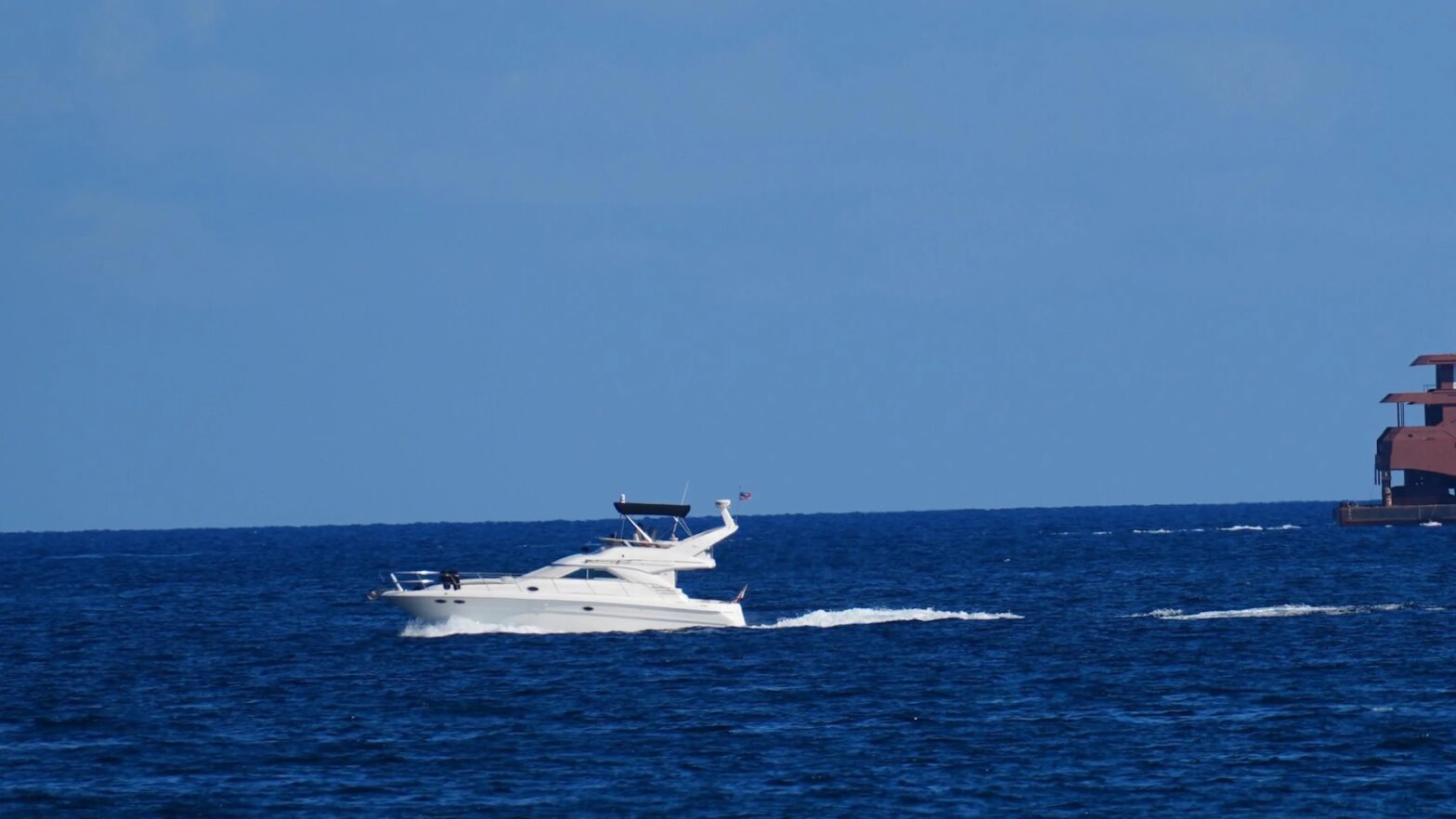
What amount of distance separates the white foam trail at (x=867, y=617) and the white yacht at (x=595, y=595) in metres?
4.92

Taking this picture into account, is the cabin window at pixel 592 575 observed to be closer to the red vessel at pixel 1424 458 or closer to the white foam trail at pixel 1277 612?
the white foam trail at pixel 1277 612

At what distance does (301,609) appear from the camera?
2911 inches

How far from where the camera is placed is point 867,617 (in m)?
61.3

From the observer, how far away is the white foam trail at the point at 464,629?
5462cm

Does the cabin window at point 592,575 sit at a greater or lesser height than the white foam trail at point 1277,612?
greater

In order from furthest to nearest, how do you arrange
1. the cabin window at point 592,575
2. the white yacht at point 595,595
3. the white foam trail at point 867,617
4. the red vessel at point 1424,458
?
the red vessel at point 1424,458 → the white foam trail at point 867,617 → the cabin window at point 592,575 → the white yacht at point 595,595

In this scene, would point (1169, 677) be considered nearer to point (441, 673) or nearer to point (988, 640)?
point (988, 640)

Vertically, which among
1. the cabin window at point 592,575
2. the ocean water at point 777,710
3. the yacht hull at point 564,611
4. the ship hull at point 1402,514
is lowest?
the ocean water at point 777,710

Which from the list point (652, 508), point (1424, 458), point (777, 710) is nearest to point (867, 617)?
point (652, 508)

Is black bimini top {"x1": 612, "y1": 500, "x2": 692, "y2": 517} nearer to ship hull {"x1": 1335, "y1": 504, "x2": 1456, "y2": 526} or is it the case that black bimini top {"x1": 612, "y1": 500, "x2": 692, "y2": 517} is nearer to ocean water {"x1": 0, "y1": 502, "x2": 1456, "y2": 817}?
ocean water {"x1": 0, "y1": 502, "x2": 1456, "y2": 817}

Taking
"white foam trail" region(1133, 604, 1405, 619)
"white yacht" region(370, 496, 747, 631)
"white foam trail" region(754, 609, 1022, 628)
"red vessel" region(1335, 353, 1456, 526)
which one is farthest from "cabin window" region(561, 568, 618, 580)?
"red vessel" region(1335, 353, 1456, 526)

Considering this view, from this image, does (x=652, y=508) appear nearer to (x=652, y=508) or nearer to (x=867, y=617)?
(x=652, y=508)

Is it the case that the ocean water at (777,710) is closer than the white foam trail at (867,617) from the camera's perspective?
A: Yes

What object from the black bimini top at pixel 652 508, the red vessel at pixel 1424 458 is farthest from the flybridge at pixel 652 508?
the red vessel at pixel 1424 458
